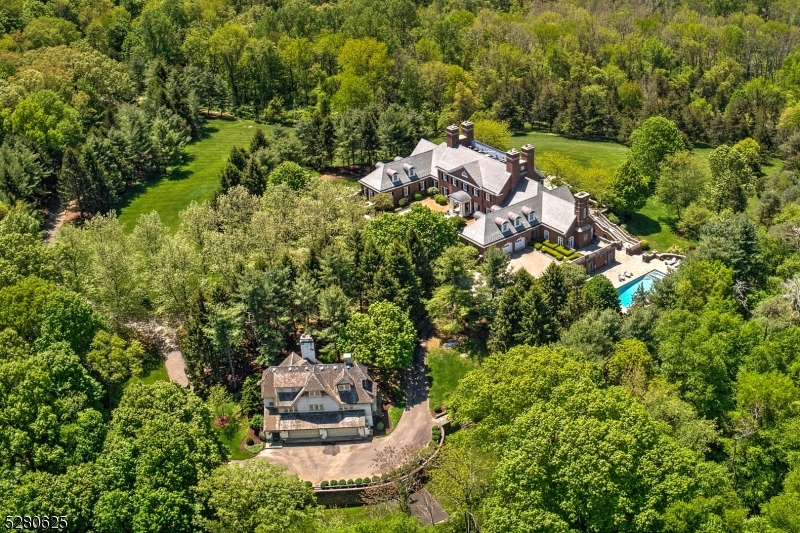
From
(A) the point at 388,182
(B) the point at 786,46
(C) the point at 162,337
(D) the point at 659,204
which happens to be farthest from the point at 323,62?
(B) the point at 786,46

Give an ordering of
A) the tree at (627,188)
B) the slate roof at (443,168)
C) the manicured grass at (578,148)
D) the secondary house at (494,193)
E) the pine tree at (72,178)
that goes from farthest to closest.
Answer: the manicured grass at (578,148)
the tree at (627,188)
the slate roof at (443,168)
the pine tree at (72,178)
the secondary house at (494,193)

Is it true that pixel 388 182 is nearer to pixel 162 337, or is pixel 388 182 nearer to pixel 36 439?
pixel 162 337

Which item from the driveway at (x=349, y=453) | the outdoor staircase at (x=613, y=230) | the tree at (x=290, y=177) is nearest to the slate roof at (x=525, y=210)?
the outdoor staircase at (x=613, y=230)

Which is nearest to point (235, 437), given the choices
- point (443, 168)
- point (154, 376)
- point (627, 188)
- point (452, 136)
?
point (154, 376)

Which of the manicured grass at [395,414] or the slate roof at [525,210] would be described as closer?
the manicured grass at [395,414]

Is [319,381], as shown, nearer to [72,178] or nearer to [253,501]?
[253,501]

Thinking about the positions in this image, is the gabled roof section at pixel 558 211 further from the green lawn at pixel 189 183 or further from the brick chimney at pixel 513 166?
the green lawn at pixel 189 183

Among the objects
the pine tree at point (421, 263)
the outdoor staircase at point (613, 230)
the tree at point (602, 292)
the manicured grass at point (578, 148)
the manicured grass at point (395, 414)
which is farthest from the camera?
the manicured grass at point (578, 148)
